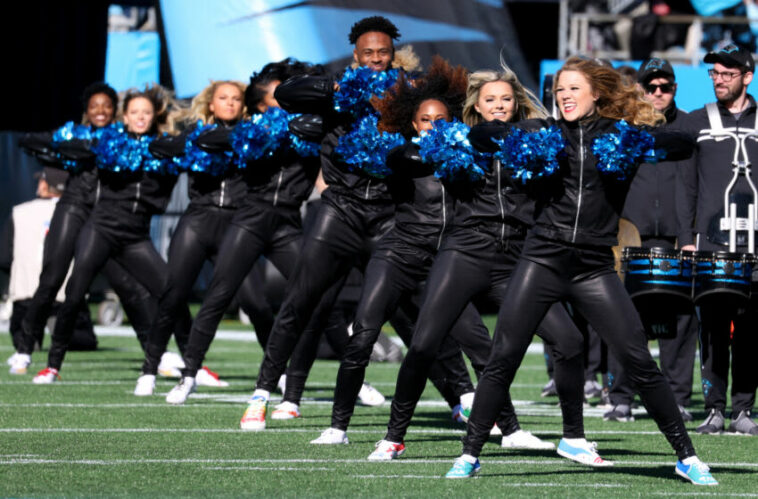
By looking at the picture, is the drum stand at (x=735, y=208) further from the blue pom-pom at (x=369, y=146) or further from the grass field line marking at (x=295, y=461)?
the blue pom-pom at (x=369, y=146)

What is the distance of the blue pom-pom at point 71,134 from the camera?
1192cm

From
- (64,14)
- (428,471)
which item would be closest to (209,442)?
(428,471)

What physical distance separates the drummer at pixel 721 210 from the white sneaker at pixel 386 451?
251cm

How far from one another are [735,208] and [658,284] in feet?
4.81

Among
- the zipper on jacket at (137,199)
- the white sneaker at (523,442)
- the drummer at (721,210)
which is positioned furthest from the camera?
the zipper on jacket at (137,199)

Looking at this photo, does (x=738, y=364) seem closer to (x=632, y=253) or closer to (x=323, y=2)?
(x=632, y=253)

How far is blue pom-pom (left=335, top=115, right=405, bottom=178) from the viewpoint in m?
7.92

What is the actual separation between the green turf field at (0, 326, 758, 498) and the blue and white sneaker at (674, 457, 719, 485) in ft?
0.17

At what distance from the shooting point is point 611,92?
694 centimetres

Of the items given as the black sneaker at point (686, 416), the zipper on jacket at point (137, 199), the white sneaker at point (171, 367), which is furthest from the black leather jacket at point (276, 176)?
the white sneaker at point (171, 367)

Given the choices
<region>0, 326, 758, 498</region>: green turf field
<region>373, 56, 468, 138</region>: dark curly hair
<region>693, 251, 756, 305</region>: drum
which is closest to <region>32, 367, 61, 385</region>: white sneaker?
<region>0, 326, 758, 498</region>: green turf field

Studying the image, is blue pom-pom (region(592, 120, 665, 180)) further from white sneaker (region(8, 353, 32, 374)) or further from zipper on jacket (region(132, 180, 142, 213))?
white sneaker (region(8, 353, 32, 374))

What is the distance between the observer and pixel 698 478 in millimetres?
6672

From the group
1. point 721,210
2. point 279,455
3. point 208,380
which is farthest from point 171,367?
point 721,210
